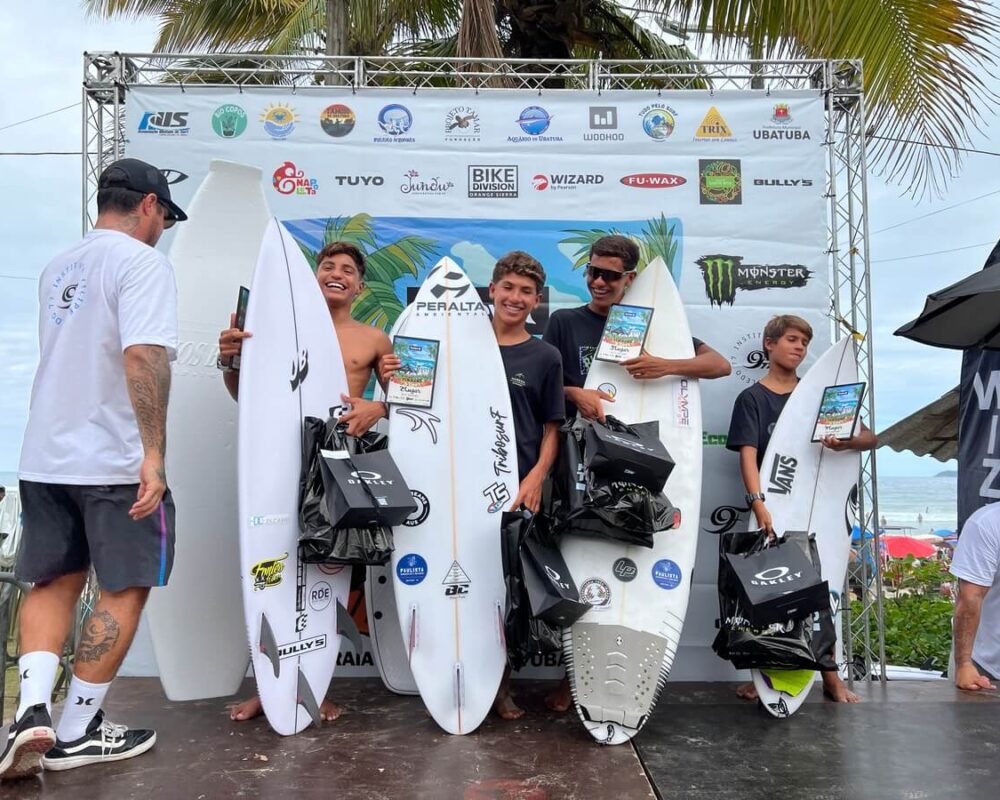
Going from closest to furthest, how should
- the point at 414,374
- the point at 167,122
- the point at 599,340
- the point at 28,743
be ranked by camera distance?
the point at 28,743 → the point at 414,374 → the point at 599,340 → the point at 167,122

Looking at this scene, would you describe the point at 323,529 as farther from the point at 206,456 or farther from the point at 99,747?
the point at 99,747

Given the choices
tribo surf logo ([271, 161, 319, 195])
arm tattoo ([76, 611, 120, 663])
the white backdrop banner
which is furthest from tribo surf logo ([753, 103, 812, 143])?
arm tattoo ([76, 611, 120, 663])

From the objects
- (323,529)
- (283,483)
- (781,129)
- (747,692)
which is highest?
(781,129)

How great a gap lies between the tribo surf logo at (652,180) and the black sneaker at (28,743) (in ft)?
10.4

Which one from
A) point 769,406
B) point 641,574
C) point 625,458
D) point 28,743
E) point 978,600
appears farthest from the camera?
point 769,406

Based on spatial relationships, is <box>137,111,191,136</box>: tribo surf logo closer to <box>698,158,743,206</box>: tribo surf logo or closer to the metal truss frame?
the metal truss frame

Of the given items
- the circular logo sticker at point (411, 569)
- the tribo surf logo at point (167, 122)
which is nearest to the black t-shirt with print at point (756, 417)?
the circular logo sticker at point (411, 569)

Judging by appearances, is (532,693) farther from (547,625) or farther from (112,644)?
(112,644)

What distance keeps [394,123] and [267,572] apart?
2.22 meters

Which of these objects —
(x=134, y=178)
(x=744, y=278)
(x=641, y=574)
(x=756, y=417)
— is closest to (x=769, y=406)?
(x=756, y=417)

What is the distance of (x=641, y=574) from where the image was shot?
3.20 meters

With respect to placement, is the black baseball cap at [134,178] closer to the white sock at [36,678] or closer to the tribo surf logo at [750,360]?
the white sock at [36,678]

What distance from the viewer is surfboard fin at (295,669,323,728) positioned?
2930 millimetres

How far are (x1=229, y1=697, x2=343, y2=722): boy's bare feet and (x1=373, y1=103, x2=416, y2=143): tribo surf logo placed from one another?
2.53 m
